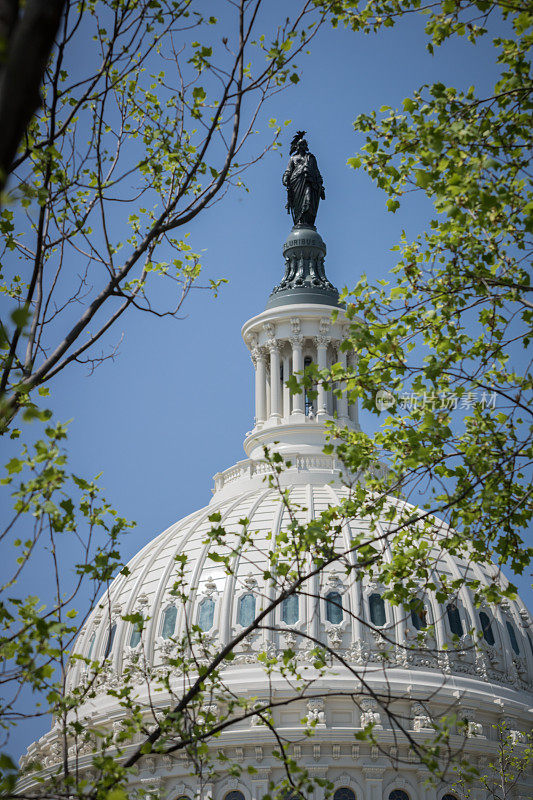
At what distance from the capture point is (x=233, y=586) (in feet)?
182

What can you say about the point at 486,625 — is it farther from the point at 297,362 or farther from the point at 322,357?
the point at 297,362

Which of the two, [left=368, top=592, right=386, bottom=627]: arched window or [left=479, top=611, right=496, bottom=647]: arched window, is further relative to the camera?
[left=479, top=611, right=496, bottom=647]: arched window

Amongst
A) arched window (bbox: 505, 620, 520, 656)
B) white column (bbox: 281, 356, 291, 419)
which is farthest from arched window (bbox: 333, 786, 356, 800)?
white column (bbox: 281, 356, 291, 419)

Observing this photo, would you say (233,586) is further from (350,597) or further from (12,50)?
(12,50)

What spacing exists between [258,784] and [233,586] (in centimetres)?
1114

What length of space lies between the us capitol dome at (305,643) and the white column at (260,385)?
1.97 ft

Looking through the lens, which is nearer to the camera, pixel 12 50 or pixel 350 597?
pixel 12 50

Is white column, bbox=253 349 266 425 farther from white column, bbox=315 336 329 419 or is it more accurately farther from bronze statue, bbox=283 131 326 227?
bronze statue, bbox=283 131 326 227

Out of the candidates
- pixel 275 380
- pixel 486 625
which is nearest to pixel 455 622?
pixel 486 625

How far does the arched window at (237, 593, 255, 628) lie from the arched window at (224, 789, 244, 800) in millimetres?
8510

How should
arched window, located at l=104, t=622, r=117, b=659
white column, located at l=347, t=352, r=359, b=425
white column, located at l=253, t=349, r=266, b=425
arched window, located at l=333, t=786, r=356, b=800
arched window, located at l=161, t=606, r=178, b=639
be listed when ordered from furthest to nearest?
white column, located at l=253, t=349, r=266, b=425 → white column, located at l=347, t=352, r=359, b=425 → arched window, located at l=104, t=622, r=117, b=659 → arched window, located at l=161, t=606, r=178, b=639 → arched window, located at l=333, t=786, r=356, b=800

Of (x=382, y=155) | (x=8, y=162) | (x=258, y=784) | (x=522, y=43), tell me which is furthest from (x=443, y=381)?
(x=258, y=784)

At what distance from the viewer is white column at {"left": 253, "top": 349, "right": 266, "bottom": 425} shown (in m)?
74.6

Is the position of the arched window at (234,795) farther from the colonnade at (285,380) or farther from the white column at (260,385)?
the white column at (260,385)
